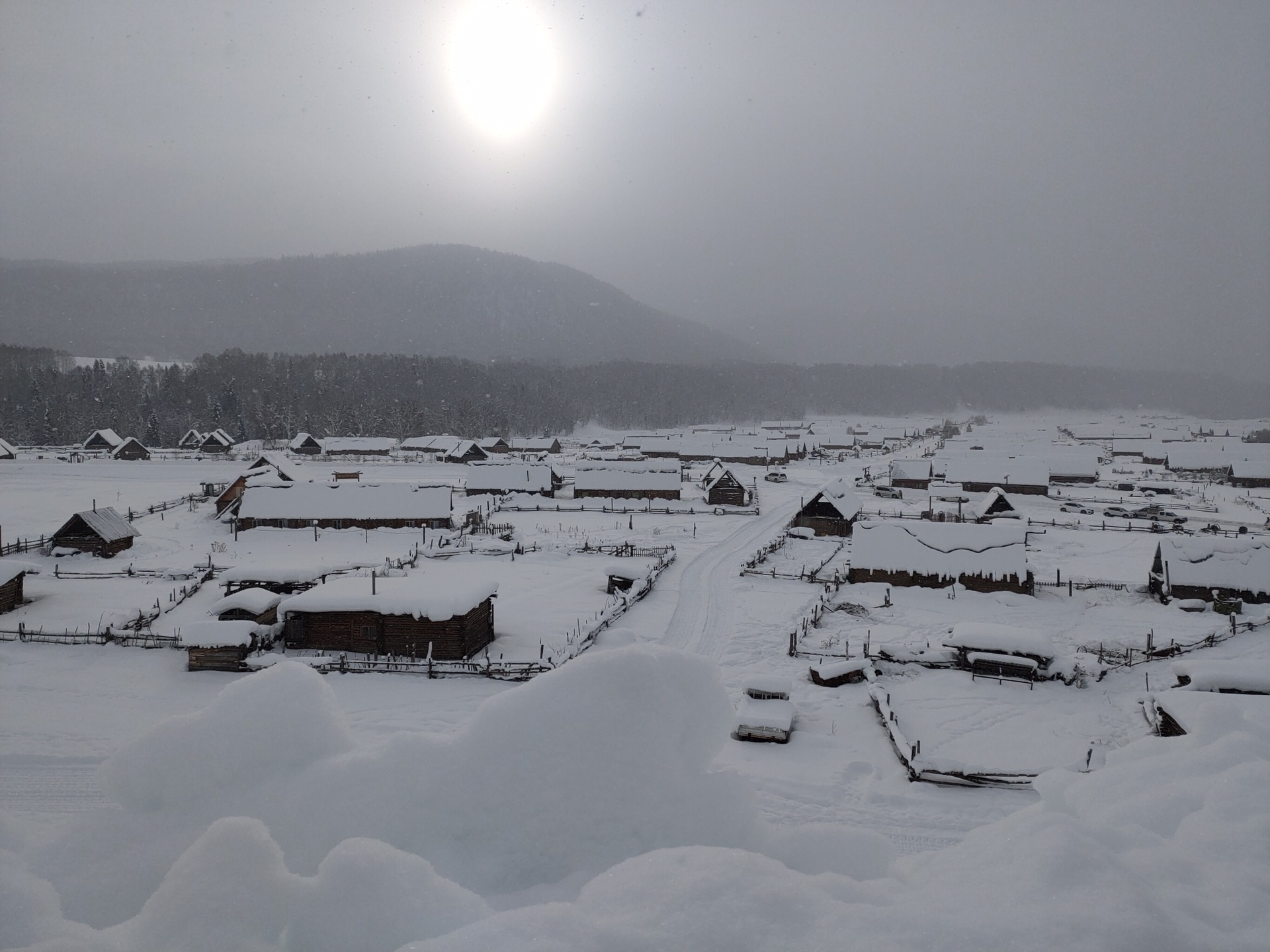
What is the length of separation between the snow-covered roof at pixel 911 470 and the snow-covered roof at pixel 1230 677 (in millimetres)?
46880

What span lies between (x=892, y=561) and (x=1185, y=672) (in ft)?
43.9

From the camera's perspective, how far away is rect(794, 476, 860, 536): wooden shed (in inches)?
1594

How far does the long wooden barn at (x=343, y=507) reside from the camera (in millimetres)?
39312

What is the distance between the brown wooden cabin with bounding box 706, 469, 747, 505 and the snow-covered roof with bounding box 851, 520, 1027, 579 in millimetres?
20211

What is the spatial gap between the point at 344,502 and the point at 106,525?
11199mm

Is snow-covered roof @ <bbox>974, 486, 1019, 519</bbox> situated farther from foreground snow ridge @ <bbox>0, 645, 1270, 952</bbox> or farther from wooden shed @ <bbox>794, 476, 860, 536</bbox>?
foreground snow ridge @ <bbox>0, 645, 1270, 952</bbox>

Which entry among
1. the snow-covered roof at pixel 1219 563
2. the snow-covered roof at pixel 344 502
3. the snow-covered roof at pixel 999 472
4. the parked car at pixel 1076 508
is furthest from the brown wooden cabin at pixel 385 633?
the snow-covered roof at pixel 999 472

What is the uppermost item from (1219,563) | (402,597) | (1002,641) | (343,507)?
(1219,563)

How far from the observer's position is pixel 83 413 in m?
88.8

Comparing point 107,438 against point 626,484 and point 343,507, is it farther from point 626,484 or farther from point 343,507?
point 626,484

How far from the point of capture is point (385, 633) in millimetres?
20312

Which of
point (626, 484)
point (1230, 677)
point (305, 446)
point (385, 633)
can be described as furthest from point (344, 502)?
point (305, 446)

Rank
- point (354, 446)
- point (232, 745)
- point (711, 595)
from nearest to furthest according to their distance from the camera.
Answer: point (232, 745)
point (711, 595)
point (354, 446)

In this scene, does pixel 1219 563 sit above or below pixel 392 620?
above
